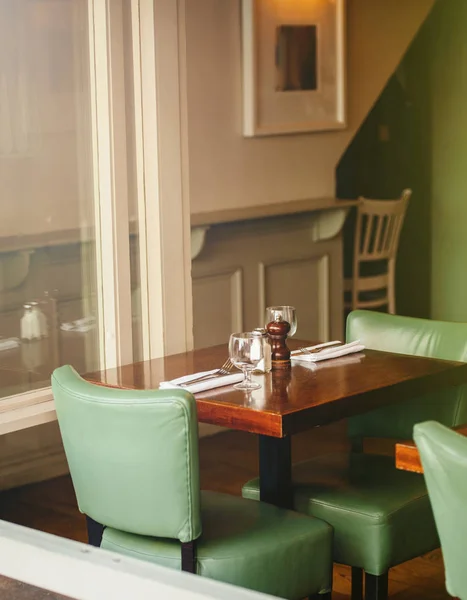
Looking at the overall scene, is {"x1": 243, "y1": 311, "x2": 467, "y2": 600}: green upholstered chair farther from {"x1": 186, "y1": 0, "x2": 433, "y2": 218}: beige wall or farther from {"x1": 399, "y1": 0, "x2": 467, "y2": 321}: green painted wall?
{"x1": 399, "y1": 0, "x2": 467, "y2": 321}: green painted wall

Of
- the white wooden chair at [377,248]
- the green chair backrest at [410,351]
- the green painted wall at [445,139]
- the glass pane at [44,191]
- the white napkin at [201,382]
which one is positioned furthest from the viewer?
the green painted wall at [445,139]

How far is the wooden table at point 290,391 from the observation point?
2246mm

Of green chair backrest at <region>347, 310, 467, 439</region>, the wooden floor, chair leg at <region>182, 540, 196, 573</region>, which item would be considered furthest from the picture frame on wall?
chair leg at <region>182, 540, 196, 573</region>

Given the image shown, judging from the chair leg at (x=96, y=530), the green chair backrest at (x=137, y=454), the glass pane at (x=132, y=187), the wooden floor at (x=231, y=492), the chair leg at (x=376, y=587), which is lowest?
the wooden floor at (x=231, y=492)

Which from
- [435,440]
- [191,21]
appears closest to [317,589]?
[435,440]

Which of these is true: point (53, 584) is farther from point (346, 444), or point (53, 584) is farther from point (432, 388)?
point (346, 444)

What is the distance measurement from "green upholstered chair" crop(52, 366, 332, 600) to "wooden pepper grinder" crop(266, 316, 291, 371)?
49 centimetres

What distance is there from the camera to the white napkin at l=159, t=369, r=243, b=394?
8.05 ft

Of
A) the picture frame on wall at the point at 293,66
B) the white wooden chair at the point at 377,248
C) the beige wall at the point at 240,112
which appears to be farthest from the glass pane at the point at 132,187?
the white wooden chair at the point at 377,248

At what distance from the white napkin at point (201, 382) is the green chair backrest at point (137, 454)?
0.98ft

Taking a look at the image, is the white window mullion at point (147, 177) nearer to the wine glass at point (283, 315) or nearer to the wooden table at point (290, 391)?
the wooden table at point (290, 391)

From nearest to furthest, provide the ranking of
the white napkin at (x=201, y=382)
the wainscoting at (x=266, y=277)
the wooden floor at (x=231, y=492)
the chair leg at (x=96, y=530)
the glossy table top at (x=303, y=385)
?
the glossy table top at (x=303, y=385)
the chair leg at (x=96, y=530)
the white napkin at (x=201, y=382)
the wooden floor at (x=231, y=492)
the wainscoting at (x=266, y=277)

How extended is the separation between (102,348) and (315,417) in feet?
3.08

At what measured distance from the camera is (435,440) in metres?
1.58
